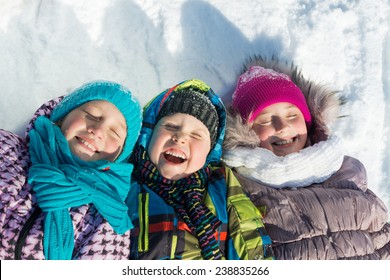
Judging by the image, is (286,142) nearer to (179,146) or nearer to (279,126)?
(279,126)

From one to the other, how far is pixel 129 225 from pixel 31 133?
1.92 ft

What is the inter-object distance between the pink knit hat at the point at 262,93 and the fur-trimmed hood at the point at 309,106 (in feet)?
0.17

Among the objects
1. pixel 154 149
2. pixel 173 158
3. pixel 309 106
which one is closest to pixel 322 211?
pixel 309 106

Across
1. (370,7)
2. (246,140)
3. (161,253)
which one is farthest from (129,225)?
(370,7)

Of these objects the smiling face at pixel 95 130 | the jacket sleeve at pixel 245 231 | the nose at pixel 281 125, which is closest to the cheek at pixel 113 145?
the smiling face at pixel 95 130

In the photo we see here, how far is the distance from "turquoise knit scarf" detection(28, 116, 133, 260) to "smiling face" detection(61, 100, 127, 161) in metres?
0.04

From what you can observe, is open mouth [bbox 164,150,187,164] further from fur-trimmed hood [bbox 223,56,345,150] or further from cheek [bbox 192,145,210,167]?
fur-trimmed hood [bbox 223,56,345,150]

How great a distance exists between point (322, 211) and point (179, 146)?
0.79 meters

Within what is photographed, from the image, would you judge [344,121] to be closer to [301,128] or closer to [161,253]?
[301,128]

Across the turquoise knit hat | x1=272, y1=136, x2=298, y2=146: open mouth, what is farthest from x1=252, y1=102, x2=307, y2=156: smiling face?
the turquoise knit hat

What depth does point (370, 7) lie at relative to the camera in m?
2.78

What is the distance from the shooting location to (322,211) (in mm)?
2131

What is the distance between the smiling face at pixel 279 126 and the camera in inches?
92.2

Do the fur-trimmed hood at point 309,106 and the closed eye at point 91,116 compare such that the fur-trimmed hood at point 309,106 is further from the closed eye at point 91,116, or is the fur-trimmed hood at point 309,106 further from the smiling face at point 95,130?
the closed eye at point 91,116
